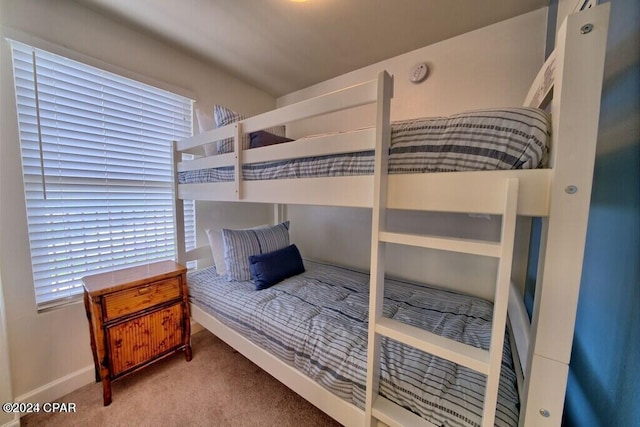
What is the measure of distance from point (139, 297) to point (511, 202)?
1966 millimetres

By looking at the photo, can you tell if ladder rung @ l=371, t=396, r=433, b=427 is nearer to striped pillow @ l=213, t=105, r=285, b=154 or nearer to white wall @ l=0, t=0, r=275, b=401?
striped pillow @ l=213, t=105, r=285, b=154

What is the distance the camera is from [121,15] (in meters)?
1.55

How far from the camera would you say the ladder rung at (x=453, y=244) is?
65cm

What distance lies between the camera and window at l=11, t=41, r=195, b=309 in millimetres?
1361

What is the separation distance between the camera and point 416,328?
813 mm

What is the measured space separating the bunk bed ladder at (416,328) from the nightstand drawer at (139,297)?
1.46 metres

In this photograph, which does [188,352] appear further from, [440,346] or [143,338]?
[440,346]

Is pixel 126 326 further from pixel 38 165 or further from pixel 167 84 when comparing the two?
pixel 167 84

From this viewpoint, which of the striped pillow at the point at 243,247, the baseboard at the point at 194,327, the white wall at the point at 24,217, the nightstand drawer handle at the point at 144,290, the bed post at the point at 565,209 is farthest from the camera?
the baseboard at the point at 194,327

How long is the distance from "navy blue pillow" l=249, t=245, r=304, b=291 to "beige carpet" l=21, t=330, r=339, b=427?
639mm

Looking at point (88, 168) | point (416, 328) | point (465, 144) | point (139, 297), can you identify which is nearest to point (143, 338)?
point (139, 297)

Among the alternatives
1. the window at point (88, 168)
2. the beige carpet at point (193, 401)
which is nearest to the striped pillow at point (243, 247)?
the window at point (88, 168)

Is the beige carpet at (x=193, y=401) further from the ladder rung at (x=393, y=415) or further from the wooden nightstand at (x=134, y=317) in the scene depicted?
the ladder rung at (x=393, y=415)

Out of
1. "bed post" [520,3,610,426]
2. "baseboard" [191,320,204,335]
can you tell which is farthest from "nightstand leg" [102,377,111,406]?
"bed post" [520,3,610,426]
